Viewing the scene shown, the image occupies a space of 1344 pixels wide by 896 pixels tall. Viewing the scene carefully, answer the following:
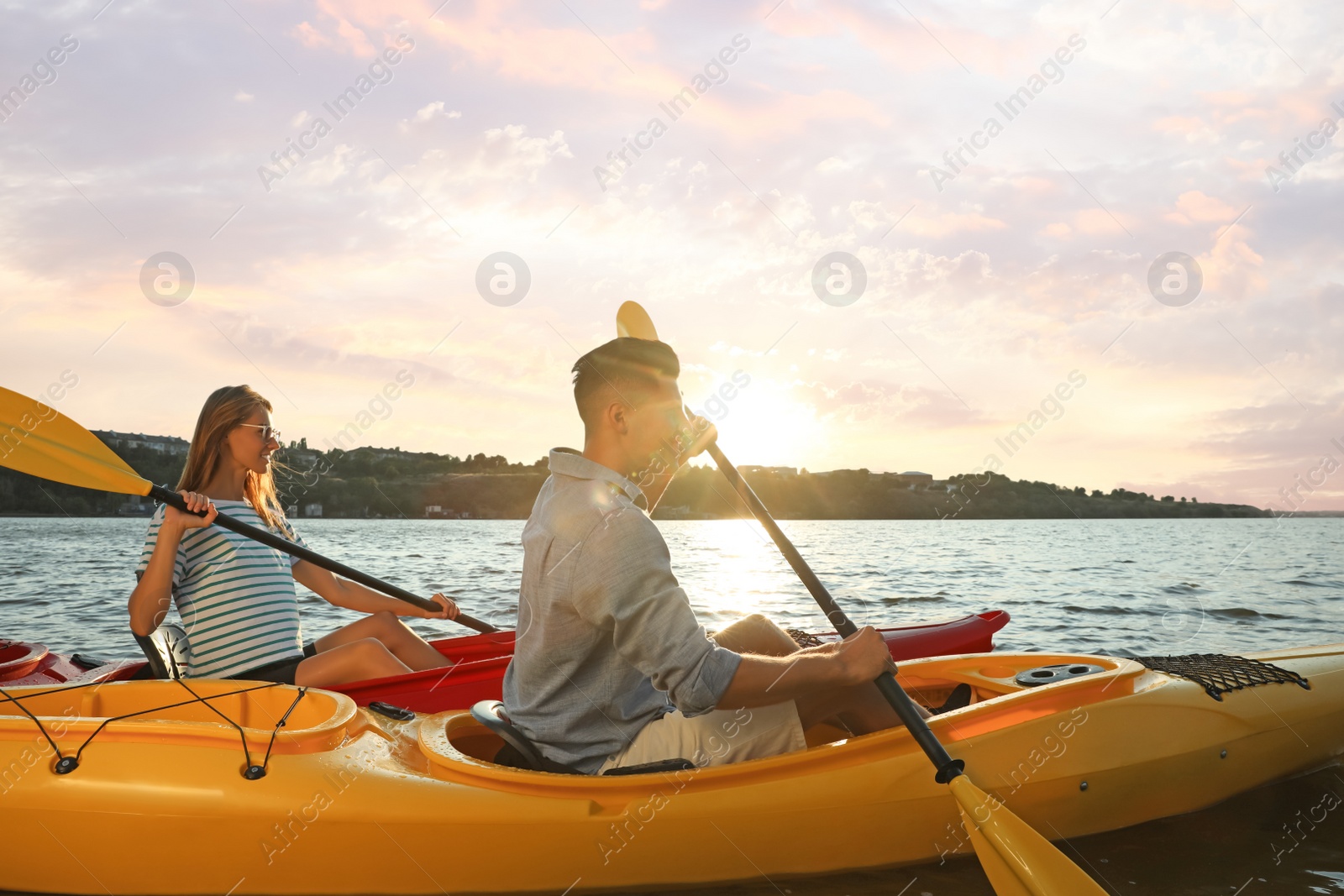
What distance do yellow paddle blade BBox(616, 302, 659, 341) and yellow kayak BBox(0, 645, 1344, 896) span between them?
5.41 feet

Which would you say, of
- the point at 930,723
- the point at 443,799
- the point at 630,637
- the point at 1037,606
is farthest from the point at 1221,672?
the point at 1037,606

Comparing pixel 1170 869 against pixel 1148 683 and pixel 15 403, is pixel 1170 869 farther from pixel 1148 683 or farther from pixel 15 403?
pixel 15 403

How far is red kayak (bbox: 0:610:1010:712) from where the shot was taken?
358cm

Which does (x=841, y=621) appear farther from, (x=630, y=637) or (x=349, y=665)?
(x=349, y=665)

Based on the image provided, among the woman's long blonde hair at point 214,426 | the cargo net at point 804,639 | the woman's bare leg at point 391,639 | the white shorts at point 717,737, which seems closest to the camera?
the white shorts at point 717,737

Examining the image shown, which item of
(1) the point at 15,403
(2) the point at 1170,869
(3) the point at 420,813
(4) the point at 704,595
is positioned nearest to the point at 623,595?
(3) the point at 420,813

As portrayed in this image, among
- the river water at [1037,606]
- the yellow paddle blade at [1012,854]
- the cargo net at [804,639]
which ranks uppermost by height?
the cargo net at [804,639]

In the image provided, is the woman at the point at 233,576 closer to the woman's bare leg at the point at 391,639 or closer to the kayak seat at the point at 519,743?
the woman's bare leg at the point at 391,639

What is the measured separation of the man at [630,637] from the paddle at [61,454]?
1.73 metres

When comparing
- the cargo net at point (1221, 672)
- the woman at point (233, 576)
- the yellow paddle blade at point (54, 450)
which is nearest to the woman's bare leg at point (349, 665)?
the woman at point (233, 576)

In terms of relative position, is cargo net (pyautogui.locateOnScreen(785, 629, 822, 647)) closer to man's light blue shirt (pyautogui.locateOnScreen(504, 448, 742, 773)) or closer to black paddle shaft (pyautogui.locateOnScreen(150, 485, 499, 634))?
black paddle shaft (pyautogui.locateOnScreen(150, 485, 499, 634))

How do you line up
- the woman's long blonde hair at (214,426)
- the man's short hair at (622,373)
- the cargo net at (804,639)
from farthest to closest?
the cargo net at (804,639) → the woman's long blonde hair at (214,426) → the man's short hair at (622,373)

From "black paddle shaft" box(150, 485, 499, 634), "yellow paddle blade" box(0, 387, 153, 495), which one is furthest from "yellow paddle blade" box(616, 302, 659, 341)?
"yellow paddle blade" box(0, 387, 153, 495)

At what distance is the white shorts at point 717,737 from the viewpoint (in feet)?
7.59
